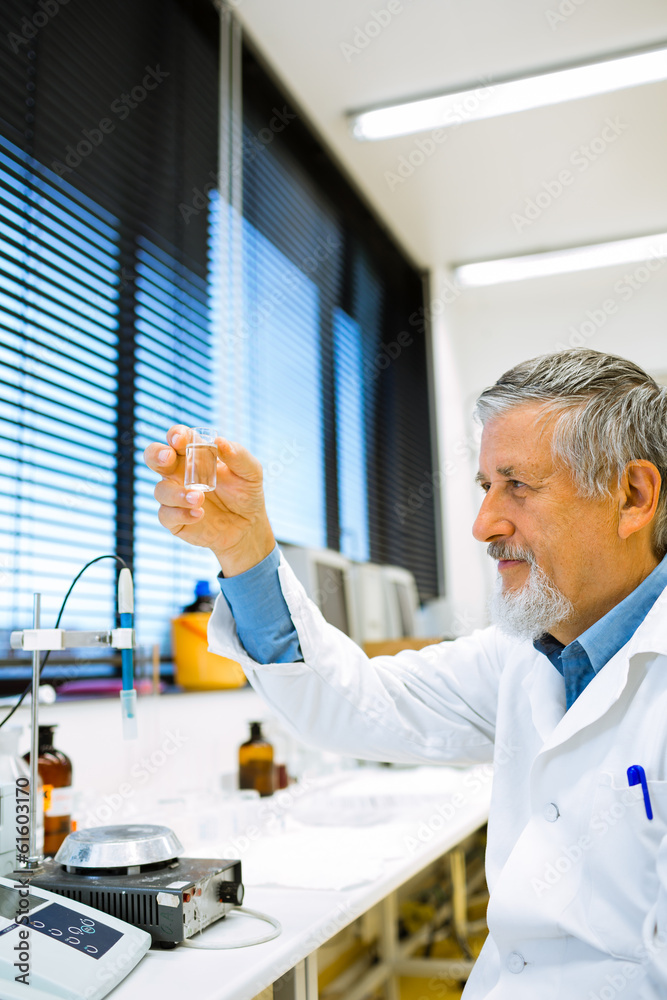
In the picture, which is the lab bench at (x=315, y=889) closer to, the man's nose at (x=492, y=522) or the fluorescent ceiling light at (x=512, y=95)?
the man's nose at (x=492, y=522)

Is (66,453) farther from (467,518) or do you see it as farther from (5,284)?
(467,518)

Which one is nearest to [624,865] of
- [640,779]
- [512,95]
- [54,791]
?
[640,779]

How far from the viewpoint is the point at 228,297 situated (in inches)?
114

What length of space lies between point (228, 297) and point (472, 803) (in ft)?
5.91

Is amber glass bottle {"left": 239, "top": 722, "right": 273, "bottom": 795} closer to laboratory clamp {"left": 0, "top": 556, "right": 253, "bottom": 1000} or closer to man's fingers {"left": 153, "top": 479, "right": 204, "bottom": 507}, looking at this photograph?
laboratory clamp {"left": 0, "top": 556, "right": 253, "bottom": 1000}

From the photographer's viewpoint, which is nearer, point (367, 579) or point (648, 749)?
point (648, 749)

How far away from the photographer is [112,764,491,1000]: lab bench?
98cm

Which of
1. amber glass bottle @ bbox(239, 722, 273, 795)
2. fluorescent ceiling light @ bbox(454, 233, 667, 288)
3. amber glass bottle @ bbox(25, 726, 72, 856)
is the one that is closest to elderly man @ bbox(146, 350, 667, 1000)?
amber glass bottle @ bbox(25, 726, 72, 856)

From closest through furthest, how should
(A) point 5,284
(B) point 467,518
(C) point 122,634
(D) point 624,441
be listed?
(C) point 122,634 < (D) point 624,441 < (A) point 5,284 < (B) point 467,518

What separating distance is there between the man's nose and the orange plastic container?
1134 millimetres

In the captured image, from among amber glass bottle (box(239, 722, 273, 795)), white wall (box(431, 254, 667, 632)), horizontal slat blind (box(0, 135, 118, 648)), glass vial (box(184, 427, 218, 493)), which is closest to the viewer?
glass vial (box(184, 427, 218, 493))

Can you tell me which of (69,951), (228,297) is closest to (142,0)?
(228,297)

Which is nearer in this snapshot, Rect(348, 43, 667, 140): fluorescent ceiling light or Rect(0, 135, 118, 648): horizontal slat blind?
Rect(0, 135, 118, 648): horizontal slat blind

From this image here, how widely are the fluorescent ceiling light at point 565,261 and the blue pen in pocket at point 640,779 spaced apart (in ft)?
12.4
